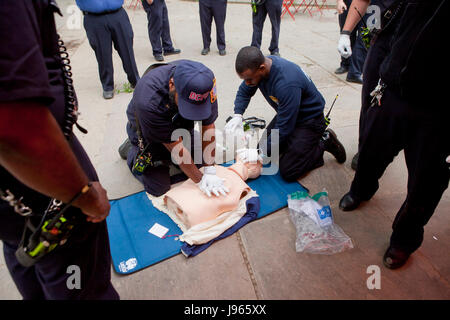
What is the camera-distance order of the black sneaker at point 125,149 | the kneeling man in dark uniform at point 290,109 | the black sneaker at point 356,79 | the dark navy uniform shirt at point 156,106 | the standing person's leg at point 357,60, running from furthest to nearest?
the black sneaker at point 356,79, the standing person's leg at point 357,60, the black sneaker at point 125,149, the kneeling man in dark uniform at point 290,109, the dark navy uniform shirt at point 156,106

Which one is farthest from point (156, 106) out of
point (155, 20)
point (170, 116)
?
point (155, 20)

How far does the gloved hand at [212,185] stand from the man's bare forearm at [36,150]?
4.57 feet

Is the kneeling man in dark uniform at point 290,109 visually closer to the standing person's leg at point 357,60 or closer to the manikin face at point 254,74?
the manikin face at point 254,74

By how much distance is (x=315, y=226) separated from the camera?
199cm

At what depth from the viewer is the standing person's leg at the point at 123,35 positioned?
138 inches

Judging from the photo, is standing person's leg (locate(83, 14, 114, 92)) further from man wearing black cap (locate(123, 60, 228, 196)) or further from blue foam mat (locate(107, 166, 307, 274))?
blue foam mat (locate(107, 166, 307, 274))

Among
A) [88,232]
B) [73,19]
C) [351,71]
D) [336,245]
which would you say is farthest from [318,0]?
[88,232]

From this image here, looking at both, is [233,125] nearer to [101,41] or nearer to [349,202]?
[349,202]

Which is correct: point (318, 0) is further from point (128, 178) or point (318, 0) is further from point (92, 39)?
point (128, 178)

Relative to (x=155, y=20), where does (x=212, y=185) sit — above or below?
below

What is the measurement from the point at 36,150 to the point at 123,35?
3.60 m

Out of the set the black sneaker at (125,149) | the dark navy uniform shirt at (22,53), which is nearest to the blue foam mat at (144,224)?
the black sneaker at (125,149)

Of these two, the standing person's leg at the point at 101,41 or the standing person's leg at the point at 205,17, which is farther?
the standing person's leg at the point at 205,17

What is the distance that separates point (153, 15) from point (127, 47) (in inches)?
59.6
